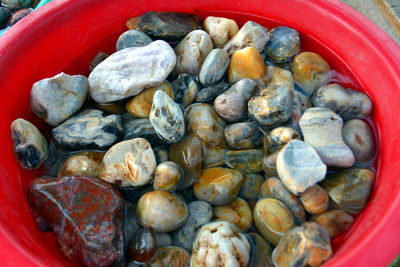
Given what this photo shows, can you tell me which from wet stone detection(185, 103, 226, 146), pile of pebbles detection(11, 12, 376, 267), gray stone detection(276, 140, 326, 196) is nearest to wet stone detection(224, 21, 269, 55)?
pile of pebbles detection(11, 12, 376, 267)

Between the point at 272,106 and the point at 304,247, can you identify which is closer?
the point at 304,247

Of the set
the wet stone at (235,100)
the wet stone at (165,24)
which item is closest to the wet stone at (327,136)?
the wet stone at (235,100)

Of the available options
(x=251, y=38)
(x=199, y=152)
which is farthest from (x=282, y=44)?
(x=199, y=152)

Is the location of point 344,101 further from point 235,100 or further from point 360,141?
point 235,100

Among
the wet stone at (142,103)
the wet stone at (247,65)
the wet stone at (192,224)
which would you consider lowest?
the wet stone at (192,224)

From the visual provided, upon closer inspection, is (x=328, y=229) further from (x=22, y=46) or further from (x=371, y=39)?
(x=22, y=46)

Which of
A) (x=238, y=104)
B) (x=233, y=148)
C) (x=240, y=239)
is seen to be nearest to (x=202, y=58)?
(x=238, y=104)

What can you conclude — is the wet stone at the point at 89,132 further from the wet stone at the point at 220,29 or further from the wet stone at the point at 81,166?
the wet stone at the point at 220,29
